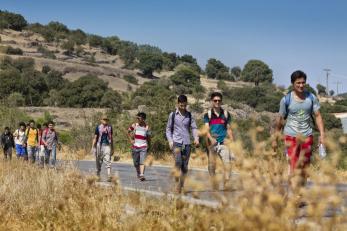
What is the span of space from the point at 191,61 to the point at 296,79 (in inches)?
5814

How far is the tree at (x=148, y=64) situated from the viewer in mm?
120562

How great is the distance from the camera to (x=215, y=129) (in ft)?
33.0

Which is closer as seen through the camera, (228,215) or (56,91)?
(228,215)

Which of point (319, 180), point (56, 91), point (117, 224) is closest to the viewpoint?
point (319, 180)

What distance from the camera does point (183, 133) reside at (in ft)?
34.5

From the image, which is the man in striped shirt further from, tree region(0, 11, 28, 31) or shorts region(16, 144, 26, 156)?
tree region(0, 11, 28, 31)

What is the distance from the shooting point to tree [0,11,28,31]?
138250mm

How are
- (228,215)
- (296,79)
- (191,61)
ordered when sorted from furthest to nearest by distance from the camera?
(191,61) < (296,79) < (228,215)

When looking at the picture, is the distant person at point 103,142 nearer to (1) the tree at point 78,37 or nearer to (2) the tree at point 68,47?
(2) the tree at point 68,47

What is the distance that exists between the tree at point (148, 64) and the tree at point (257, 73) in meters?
20.7

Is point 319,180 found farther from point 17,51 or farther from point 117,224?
point 17,51

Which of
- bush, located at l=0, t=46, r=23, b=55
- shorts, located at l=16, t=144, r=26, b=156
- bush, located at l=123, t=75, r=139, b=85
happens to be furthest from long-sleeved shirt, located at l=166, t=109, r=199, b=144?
bush, located at l=0, t=46, r=23, b=55

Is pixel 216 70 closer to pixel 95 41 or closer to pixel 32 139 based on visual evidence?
pixel 95 41

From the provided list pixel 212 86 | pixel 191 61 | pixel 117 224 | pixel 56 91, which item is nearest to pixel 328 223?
pixel 117 224
